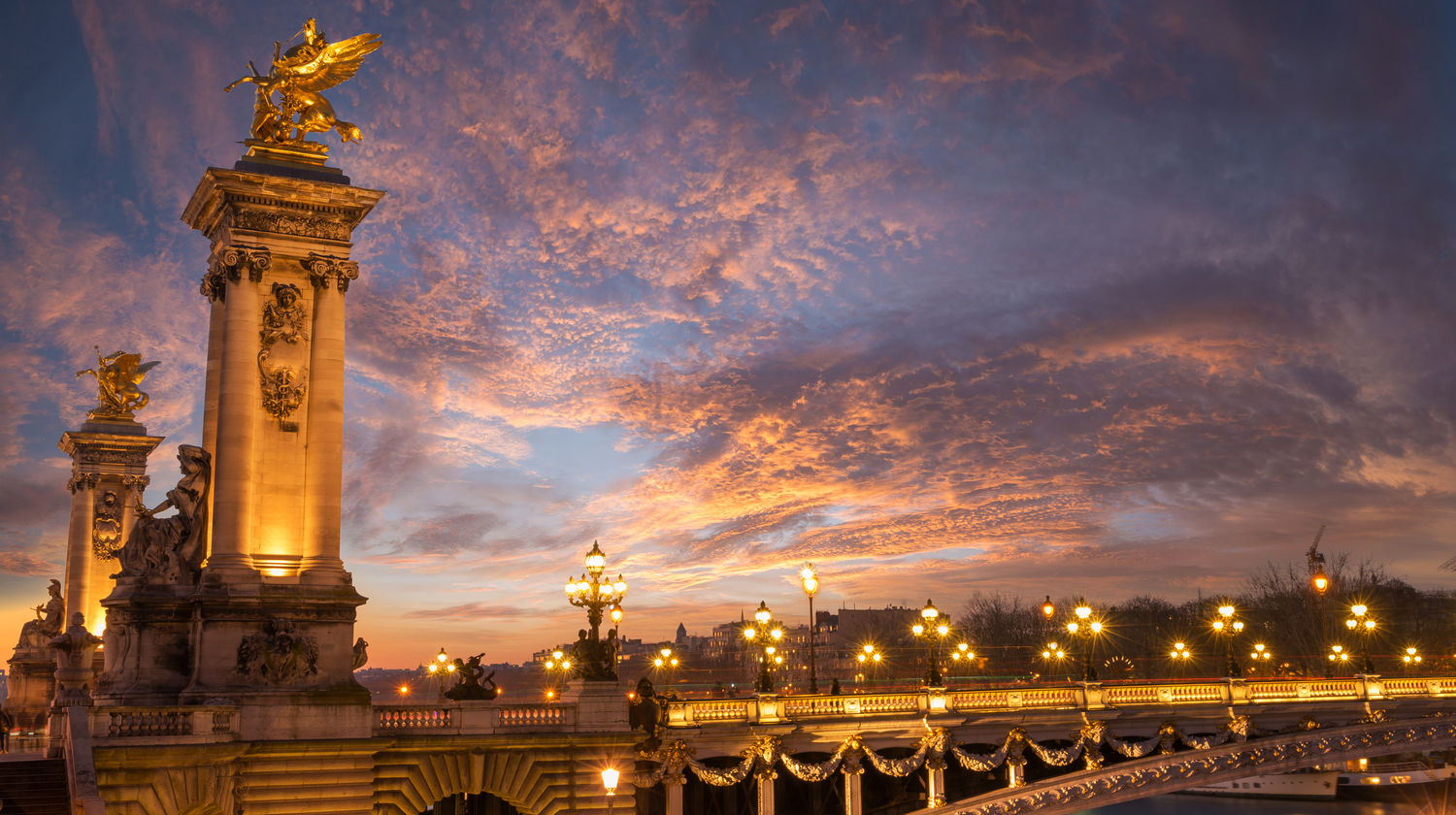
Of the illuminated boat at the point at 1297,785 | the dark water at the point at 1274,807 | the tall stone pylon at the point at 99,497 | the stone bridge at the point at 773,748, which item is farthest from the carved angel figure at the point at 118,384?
the illuminated boat at the point at 1297,785

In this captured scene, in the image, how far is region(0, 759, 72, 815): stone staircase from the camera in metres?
23.2

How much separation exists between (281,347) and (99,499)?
2738cm

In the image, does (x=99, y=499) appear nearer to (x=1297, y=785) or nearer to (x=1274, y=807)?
(x=1274, y=807)

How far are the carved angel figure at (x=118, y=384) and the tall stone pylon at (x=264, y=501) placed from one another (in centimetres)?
2499

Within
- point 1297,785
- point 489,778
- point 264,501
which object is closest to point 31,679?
point 264,501

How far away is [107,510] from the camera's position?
5247cm

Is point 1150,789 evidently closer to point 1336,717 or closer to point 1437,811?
point 1336,717

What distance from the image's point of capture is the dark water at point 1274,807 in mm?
88188

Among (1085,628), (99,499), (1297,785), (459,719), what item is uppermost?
(99,499)

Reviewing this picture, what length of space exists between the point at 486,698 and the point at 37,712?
30.5 meters

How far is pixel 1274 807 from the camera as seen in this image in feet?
311

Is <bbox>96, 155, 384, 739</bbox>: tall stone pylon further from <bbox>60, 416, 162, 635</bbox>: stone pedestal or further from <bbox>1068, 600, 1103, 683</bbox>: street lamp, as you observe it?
<bbox>1068, 600, 1103, 683</bbox>: street lamp

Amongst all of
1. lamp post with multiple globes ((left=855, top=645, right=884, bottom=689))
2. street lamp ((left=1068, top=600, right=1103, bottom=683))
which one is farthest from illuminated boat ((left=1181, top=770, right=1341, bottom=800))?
street lamp ((left=1068, top=600, right=1103, bottom=683))

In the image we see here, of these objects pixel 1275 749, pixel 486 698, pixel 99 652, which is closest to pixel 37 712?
pixel 99 652
